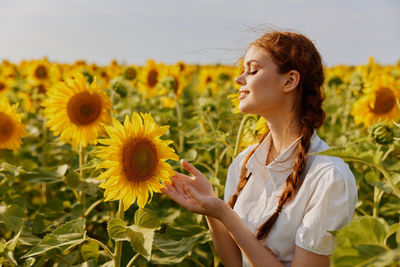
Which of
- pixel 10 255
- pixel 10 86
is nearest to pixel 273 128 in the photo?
pixel 10 255

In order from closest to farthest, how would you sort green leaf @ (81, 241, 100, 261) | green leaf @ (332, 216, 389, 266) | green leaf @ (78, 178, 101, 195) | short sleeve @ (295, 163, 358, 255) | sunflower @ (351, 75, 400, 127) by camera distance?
green leaf @ (332, 216, 389, 266) < short sleeve @ (295, 163, 358, 255) < green leaf @ (81, 241, 100, 261) < green leaf @ (78, 178, 101, 195) < sunflower @ (351, 75, 400, 127)

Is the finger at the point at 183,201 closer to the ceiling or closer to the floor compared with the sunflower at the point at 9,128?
closer to the ceiling

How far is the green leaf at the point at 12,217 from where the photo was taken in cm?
209

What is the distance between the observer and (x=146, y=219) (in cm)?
172

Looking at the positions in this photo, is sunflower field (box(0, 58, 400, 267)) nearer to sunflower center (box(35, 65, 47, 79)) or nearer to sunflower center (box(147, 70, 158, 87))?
sunflower center (box(147, 70, 158, 87))

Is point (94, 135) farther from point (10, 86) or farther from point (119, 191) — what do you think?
point (10, 86)

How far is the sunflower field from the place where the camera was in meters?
1.66

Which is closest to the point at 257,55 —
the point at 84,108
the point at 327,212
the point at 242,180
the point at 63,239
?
the point at 242,180

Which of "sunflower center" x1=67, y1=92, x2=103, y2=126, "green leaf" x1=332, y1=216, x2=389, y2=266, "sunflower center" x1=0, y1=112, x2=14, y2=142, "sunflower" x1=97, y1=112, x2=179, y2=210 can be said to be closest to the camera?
"green leaf" x1=332, y1=216, x2=389, y2=266

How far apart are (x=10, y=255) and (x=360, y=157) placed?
1351 millimetres

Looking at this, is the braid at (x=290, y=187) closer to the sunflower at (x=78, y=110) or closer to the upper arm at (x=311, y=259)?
the upper arm at (x=311, y=259)

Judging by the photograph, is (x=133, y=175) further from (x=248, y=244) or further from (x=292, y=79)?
(x=292, y=79)

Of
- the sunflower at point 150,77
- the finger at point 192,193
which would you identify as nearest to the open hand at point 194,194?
the finger at point 192,193

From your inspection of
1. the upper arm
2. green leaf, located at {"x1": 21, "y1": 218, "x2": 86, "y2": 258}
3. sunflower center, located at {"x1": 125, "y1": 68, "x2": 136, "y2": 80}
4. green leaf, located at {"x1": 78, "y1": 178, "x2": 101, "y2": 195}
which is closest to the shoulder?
the upper arm
